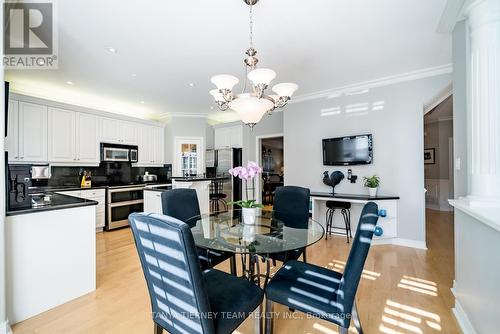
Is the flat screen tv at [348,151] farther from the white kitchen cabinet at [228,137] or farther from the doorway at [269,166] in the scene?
the white kitchen cabinet at [228,137]

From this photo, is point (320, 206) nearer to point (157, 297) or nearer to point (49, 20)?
point (157, 297)

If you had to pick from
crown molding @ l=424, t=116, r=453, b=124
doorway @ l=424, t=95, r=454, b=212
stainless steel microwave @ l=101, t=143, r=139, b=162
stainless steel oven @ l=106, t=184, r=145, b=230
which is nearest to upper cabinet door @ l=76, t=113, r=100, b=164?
stainless steel microwave @ l=101, t=143, r=139, b=162

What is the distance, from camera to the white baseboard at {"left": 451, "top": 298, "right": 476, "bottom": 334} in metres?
1.60

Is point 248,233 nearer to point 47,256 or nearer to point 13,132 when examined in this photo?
point 47,256

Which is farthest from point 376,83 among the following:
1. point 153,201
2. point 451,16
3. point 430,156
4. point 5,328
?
point 5,328

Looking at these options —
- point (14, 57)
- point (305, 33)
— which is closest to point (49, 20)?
point (14, 57)

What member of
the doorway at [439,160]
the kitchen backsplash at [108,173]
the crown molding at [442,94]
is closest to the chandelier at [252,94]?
the crown molding at [442,94]

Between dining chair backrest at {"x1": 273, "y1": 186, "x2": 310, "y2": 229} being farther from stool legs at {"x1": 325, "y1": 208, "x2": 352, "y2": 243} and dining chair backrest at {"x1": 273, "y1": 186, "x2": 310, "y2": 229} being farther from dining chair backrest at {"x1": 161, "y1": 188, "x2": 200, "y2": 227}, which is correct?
stool legs at {"x1": 325, "y1": 208, "x2": 352, "y2": 243}

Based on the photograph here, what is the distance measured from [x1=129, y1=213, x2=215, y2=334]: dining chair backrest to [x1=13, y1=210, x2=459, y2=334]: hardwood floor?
2.58ft

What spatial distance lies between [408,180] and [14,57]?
5766 millimetres

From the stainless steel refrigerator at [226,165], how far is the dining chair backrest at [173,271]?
4563mm

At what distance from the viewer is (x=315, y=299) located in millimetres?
1328

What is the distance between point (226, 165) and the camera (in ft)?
19.2

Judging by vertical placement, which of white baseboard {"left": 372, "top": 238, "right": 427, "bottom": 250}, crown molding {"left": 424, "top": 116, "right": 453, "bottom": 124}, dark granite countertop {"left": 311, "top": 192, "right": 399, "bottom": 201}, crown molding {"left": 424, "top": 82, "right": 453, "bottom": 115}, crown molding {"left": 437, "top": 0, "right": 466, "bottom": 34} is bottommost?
white baseboard {"left": 372, "top": 238, "right": 427, "bottom": 250}
